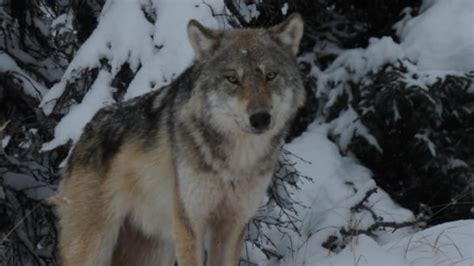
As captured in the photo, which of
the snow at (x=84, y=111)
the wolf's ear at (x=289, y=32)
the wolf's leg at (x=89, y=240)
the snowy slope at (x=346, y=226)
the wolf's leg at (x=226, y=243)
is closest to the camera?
the wolf's leg at (x=226, y=243)

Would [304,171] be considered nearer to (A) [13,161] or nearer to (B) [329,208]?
(B) [329,208]

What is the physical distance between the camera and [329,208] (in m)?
7.01

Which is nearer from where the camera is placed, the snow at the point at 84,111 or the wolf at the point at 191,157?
the wolf at the point at 191,157

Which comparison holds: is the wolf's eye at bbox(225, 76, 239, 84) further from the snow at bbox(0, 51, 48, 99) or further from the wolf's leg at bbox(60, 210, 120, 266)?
the snow at bbox(0, 51, 48, 99)

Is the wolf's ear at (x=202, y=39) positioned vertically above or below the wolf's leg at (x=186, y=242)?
above

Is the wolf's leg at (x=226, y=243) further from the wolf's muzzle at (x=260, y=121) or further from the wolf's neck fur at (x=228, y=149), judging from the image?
the wolf's muzzle at (x=260, y=121)

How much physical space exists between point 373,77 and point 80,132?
10.9 ft

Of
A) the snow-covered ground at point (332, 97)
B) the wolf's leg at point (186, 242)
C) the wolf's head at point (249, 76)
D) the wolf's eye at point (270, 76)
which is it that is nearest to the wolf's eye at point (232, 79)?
the wolf's head at point (249, 76)

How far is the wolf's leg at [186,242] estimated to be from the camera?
4430 millimetres

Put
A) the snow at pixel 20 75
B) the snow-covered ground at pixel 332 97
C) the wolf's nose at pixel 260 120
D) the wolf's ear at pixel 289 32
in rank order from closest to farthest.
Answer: the wolf's nose at pixel 260 120 → the wolf's ear at pixel 289 32 → the snow-covered ground at pixel 332 97 → the snow at pixel 20 75

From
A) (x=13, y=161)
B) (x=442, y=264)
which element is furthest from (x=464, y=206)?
(x=13, y=161)

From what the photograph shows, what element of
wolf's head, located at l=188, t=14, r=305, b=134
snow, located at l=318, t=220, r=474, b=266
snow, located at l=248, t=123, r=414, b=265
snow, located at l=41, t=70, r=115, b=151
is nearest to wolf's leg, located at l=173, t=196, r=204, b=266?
wolf's head, located at l=188, t=14, r=305, b=134

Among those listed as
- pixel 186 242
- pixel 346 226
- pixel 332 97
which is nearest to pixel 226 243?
pixel 186 242

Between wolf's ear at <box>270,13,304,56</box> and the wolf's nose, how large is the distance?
0.82m
